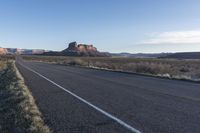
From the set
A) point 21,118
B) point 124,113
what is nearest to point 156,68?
point 124,113

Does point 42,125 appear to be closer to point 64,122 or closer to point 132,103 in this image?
point 64,122

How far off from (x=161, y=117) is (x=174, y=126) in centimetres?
109

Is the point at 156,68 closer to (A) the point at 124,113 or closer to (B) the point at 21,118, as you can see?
(A) the point at 124,113

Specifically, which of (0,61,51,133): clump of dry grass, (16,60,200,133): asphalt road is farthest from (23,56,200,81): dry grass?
→ (0,61,51,133): clump of dry grass

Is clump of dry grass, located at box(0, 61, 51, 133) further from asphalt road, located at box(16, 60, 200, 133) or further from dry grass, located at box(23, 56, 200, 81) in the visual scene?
dry grass, located at box(23, 56, 200, 81)

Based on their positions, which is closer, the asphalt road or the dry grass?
the asphalt road

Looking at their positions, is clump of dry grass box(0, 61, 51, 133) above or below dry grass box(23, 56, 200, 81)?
above

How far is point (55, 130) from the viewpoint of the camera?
303 inches

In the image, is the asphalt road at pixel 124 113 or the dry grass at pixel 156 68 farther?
the dry grass at pixel 156 68

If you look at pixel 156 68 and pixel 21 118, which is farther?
pixel 156 68

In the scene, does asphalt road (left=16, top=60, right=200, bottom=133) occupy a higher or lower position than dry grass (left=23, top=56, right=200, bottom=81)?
higher

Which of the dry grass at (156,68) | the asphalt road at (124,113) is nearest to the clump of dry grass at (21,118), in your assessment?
the asphalt road at (124,113)

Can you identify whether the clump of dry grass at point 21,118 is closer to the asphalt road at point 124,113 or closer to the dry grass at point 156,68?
the asphalt road at point 124,113

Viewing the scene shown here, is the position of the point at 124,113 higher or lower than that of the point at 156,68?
higher
